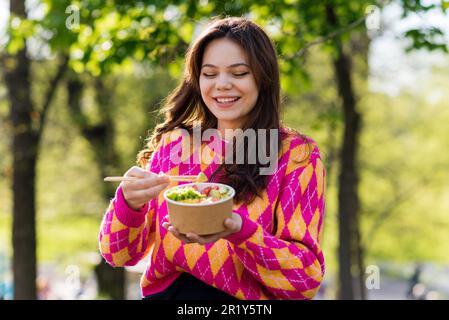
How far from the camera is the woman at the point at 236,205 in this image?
1.98 meters

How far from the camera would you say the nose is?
7.18 feet

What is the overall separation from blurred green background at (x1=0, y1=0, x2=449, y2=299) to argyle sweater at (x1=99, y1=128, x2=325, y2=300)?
2.26m

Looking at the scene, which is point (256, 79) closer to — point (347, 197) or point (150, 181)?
point (150, 181)

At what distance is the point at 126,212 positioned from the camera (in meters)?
2.10

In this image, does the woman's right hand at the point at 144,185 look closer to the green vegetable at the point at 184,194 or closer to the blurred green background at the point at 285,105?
the green vegetable at the point at 184,194

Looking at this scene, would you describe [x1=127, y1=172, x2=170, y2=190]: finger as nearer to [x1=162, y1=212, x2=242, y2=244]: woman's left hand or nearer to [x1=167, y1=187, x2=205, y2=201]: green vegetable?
[x1=167, y1=187, x2=205, y2=201]: green vegetable

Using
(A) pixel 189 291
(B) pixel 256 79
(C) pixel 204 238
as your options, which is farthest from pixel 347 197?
(C) pixel 204 238

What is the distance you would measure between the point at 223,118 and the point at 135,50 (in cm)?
314

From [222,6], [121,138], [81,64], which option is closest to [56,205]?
[121,138]

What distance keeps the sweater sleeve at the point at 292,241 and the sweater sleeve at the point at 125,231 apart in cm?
37

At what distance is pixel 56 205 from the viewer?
53.7 ft

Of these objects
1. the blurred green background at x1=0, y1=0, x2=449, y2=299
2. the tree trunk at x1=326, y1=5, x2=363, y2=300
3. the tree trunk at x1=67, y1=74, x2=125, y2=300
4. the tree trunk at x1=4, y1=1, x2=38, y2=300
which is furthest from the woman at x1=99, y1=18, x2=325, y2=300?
the tree trunk at x1=67, y1=74, x2=125, y2=300

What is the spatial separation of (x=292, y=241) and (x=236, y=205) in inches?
9.6

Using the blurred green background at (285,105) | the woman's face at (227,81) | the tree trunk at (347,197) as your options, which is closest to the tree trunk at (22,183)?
the blurred green background at (285,105)
